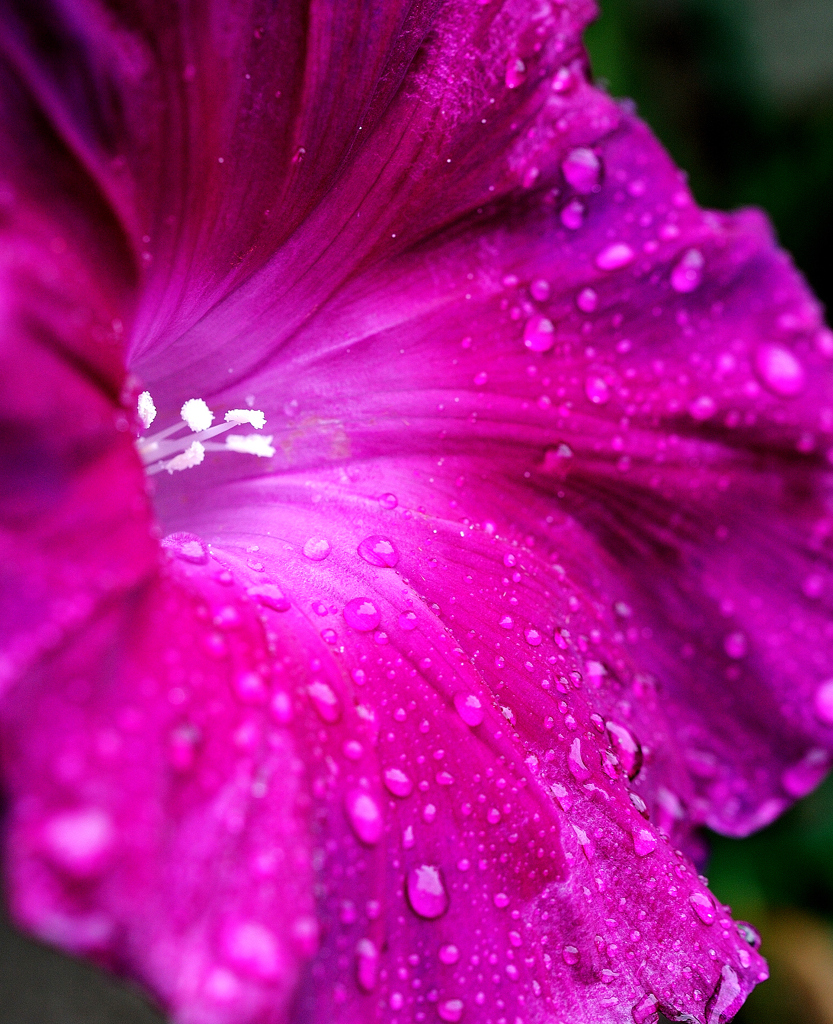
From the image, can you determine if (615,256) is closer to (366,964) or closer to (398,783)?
(398,783)

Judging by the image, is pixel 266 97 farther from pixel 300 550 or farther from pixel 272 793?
pixel 272 793

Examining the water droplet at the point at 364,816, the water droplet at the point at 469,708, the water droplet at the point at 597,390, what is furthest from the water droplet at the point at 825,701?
the water droplet at the point at 364,816

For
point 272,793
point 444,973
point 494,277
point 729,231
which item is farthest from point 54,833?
point 729,231

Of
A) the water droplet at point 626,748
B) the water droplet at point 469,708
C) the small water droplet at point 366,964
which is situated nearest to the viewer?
the small water droplet at point 366,964

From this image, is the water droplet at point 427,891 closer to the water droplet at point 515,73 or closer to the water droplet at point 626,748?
the water droplet at point 626,748

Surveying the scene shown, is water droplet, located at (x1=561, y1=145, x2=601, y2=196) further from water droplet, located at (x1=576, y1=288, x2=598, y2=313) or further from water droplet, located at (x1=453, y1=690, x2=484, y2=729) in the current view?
water droplet, located at (x1=453, y1=690, x2=484, y2=729)

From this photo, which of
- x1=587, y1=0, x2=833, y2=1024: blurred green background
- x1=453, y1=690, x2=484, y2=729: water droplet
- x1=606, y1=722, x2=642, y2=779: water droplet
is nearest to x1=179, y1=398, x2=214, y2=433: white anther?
x1=453, y1=690, x2=484, y2=729: water droplet
